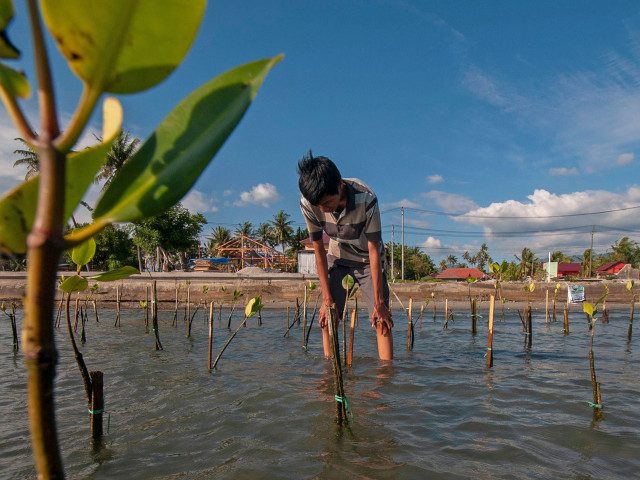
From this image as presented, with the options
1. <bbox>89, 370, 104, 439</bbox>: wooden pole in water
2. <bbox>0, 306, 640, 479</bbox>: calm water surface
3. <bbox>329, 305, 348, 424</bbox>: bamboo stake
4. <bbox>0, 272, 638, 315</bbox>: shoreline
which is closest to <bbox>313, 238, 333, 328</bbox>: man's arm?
<bbox>0, 306, 640, 479</bbox>: calm water surface

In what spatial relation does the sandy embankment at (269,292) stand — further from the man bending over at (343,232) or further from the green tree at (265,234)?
the green tree at (265,234)

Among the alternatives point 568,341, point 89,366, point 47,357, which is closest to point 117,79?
point 47,357

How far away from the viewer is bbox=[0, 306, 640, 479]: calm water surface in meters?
2.23

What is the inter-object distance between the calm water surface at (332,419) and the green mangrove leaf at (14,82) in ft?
6.87

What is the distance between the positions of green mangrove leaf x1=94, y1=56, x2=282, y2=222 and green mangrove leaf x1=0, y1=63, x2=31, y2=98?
0.15m

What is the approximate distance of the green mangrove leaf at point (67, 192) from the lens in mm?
485

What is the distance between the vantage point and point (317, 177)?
3.31 m

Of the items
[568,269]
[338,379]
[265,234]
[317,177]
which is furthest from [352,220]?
[568,269]

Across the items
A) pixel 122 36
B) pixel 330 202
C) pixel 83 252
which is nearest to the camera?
pixel 122 36

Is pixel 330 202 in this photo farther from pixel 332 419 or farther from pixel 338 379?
pixel 332 419

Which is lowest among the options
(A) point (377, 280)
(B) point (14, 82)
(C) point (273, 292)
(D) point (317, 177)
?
(C) point (273, 292)

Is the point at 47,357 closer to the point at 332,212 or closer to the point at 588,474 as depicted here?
the point at 588,474

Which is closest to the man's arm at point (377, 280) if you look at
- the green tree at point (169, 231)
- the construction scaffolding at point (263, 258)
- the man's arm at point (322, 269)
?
the man's arm at point (322, 269)

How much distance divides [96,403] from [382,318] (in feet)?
8.48
